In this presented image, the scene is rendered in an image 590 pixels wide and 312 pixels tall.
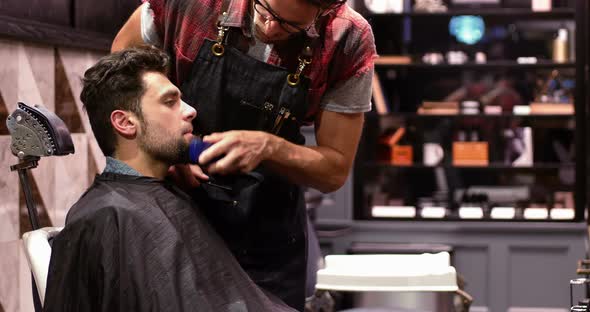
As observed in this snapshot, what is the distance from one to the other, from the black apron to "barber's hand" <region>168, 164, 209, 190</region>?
2cm

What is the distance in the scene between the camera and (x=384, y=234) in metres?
5.78

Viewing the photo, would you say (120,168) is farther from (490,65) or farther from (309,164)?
(490,65)

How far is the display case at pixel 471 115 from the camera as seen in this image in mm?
5820

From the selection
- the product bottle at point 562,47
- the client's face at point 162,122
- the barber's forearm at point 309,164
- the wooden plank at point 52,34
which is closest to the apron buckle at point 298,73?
the barber's forearm at point 309,164

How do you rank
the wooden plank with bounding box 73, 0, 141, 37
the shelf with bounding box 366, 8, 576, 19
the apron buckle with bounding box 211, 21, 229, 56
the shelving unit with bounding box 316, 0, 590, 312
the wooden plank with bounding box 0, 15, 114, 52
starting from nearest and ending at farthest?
the apron buckle with bounding box 211, 21, 229, 56, the wooden plank with bounding box 0, 15, 114, 52, the wooden plank with bounding box 73, 0, 141, 37, the shelving unit with bounding box 316, 0, 590, 312, the shelf with bounding box 366, 8, 576, 19

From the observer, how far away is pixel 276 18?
1.95 metres

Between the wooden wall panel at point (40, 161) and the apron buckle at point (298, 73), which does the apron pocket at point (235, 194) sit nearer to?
the apron buckle at point (298, 73)

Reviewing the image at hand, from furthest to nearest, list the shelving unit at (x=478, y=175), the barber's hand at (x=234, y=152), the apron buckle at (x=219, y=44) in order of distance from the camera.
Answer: the shelving unit at (x=478, y=175)
the apron buckle at (x=219, y=44)
the barber's hand at (x=234, y=152)

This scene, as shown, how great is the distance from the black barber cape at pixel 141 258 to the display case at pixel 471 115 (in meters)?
3.85

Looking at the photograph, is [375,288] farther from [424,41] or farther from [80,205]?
[424,41]

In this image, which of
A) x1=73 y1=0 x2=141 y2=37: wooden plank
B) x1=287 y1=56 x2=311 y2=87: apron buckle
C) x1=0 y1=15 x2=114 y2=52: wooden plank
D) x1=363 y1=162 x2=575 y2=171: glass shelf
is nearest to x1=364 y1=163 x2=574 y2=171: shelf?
x1=363 y1=162 x2=575 y2=171: glass shelf

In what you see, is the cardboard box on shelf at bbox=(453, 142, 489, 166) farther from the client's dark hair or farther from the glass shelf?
the client's dark hair

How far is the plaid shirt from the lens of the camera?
208cm

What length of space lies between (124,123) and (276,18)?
38cm
